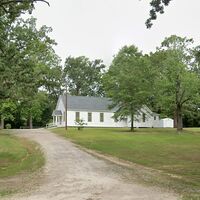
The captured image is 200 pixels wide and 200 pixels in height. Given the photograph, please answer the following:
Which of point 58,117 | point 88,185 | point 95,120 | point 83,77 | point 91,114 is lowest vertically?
point 88,185

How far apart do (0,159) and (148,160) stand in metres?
9.17

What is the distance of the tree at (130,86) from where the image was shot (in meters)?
56.8

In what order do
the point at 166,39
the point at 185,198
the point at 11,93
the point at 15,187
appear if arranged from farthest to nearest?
the point at 166,39, the point at 11,93, the point at 15,187, the point at 185,198

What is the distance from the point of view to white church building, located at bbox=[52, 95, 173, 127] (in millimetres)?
69000

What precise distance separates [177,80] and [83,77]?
45642 mm

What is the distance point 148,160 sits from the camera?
2494 cm

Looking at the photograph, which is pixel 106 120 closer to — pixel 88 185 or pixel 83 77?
pixel 83 77

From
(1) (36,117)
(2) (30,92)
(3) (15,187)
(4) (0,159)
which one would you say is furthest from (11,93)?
(1) (36,117)

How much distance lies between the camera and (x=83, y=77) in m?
99.5

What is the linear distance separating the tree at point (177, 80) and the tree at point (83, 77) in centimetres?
4011

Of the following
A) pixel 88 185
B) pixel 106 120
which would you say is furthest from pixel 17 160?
pixel 106 120

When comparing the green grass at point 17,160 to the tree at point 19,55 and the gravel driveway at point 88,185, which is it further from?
the tree at point 19,55

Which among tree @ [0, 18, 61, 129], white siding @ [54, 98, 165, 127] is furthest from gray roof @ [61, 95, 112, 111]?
tree @ [0, 18, 61, 129]

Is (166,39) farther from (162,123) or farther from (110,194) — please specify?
(110,194)
